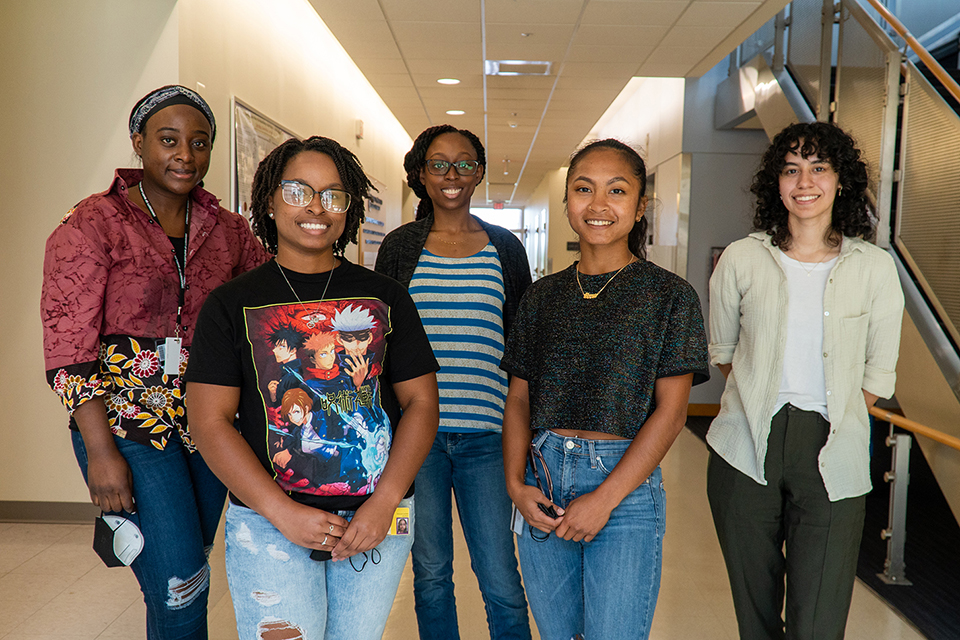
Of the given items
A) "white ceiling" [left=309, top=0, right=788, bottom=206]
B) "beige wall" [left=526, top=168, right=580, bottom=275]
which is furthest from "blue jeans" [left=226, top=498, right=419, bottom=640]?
"beige wall" [left=526, top=168, right=580, bottom=275]

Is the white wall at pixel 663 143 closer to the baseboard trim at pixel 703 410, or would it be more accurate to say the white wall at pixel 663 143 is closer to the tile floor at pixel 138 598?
the baseboard trim at pixel 703 410

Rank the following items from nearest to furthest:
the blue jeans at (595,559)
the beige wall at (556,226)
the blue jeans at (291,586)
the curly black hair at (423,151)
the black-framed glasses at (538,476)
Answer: the blue jeans at (291,586) < the blue jeans at (595,559) < the black-framed glasses at (538,476) < the curly black hair at (423,151) < the beige wall at (556,226)

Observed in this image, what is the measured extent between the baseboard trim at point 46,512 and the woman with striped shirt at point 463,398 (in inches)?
106

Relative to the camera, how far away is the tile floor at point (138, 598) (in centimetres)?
279

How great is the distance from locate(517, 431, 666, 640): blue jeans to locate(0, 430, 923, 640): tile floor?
131 centimetres

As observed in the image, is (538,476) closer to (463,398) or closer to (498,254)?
(463,398)

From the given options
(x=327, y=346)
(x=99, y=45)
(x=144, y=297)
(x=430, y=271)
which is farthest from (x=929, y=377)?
(x=99, y=45)

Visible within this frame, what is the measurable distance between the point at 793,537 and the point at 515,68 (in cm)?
535

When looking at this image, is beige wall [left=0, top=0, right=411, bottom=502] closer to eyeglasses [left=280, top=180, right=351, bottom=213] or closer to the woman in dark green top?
eyeglasses [left=280, top=180, right=351, bottom=213]

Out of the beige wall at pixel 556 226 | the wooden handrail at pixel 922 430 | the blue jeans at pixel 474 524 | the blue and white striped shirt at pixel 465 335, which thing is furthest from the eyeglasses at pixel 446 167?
the beige wall at pixel 556 226

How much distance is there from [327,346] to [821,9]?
15.9 feet

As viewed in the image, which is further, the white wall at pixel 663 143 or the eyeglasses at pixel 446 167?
the white wall at pixel 663 143

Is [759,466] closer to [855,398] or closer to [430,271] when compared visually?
[855,398]

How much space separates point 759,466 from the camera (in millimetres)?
2010
